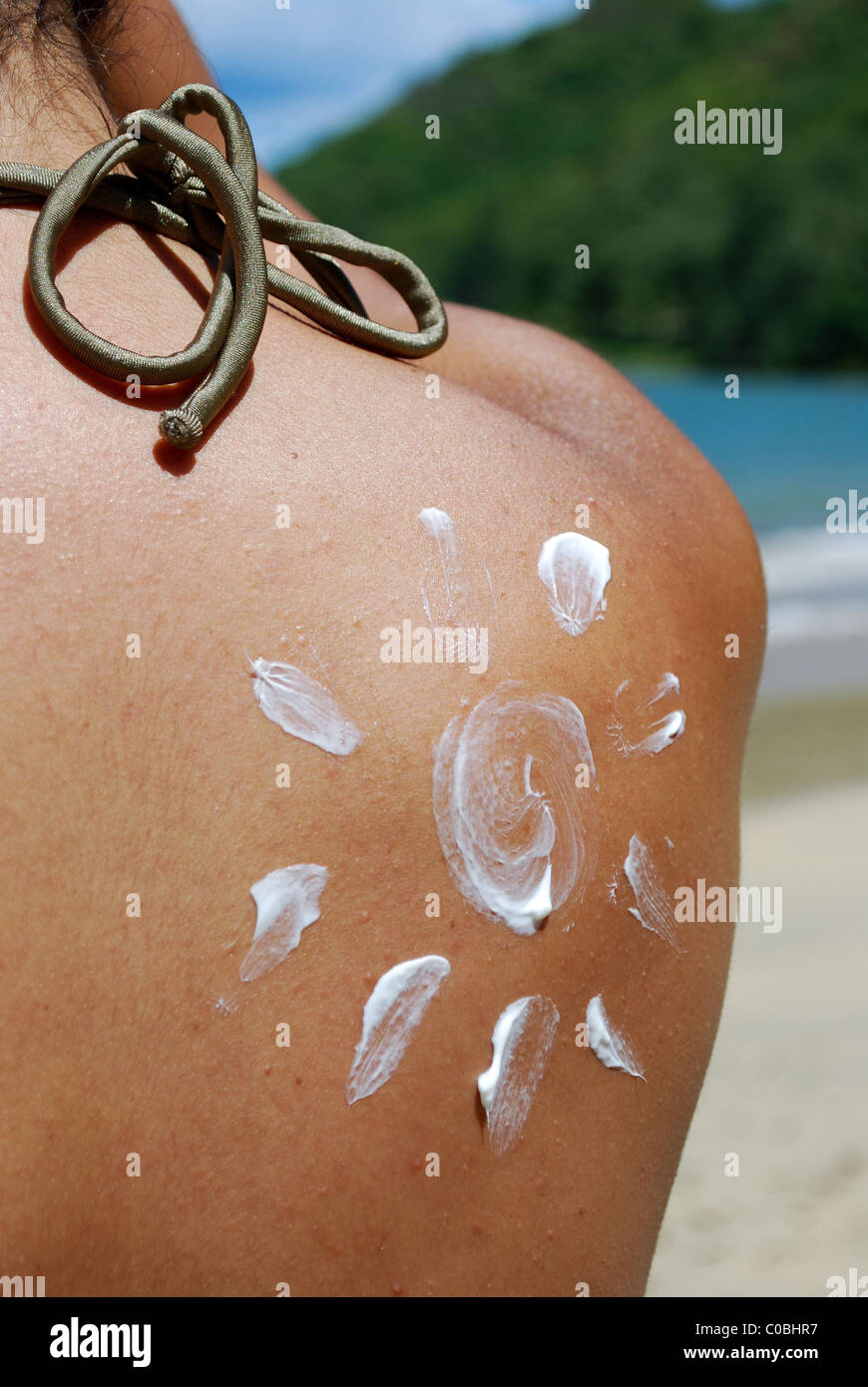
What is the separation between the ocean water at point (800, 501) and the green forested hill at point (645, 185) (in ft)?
31.0

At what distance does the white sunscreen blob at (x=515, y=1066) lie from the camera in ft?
2.59

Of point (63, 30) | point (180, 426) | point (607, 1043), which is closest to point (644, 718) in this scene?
point (607, 1043)

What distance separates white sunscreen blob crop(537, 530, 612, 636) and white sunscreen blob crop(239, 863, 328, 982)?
242 mm

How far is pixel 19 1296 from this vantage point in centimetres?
68

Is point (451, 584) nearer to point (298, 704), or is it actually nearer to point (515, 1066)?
point (298, 704)

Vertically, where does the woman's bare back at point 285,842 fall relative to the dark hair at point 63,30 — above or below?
below

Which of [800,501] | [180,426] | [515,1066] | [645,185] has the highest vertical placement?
[645,185]

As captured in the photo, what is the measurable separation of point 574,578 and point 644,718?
113mm

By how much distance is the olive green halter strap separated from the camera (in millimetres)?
742

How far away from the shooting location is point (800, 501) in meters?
12.6

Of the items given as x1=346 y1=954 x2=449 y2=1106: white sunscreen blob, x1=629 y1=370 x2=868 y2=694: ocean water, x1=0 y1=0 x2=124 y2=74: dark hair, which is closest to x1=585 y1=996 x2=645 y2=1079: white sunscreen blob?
x1=346 y1=954 x2=449 y2=1106: white sunscreen blob
